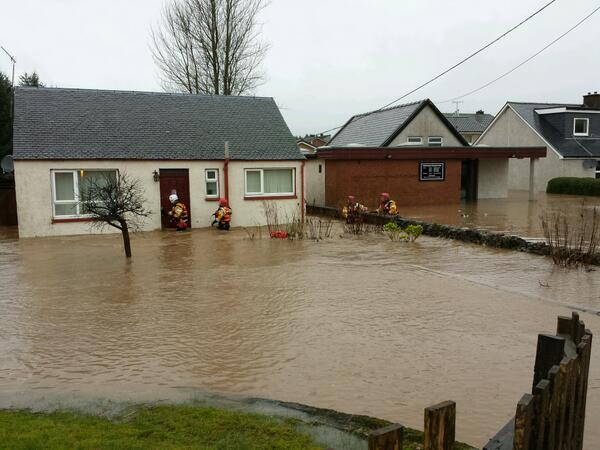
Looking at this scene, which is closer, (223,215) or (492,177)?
(223,215)

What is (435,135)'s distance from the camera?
33.5 m

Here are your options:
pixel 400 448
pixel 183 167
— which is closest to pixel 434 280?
pixel 400 448

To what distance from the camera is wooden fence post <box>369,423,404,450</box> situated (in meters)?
2.24

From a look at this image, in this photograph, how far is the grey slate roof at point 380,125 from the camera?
31844 millimetres

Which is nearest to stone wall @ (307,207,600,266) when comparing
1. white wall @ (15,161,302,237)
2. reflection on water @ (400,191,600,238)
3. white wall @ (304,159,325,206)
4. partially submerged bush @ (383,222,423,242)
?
partially submerged bush @ (383,222,423,242)

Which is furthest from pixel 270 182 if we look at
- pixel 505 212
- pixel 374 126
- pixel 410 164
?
pixel 374 126

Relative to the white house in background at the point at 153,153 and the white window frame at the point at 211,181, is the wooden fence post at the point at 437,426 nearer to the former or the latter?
the white house in background at the point at 153,153

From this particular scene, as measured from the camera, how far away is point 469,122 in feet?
190

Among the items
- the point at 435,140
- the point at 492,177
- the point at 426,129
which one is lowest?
the point at 492,177

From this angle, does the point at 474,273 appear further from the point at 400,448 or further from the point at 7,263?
the point at 7,263

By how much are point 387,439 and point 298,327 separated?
20.1 feet

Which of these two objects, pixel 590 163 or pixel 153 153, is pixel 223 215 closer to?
pixel 153 153

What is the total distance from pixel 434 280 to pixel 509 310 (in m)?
2.50

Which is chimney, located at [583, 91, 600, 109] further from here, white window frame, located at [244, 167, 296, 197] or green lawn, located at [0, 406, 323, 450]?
green lawn, located at [0, 406, 323, 450]
